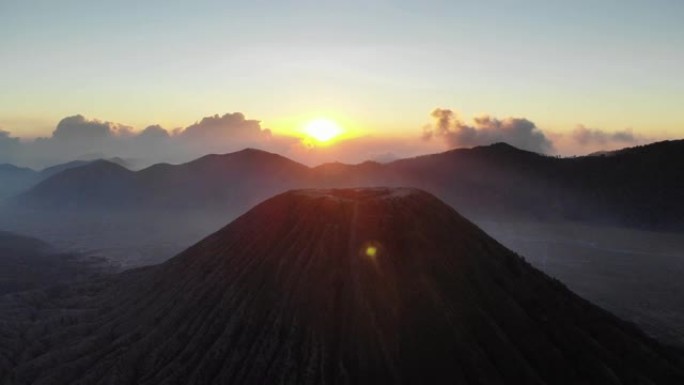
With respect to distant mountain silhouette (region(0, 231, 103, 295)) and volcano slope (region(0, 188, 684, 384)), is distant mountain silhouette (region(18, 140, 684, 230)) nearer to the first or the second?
distant mountain silhouette (region(0, 231, 103, 295))

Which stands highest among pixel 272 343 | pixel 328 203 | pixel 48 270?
pixel 328 203

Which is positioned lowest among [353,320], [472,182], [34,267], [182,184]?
[34,267]

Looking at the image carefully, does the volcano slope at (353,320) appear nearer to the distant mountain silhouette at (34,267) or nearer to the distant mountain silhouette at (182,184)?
the distant mountain silhouette at (34,267)

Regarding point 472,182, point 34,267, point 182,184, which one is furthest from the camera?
point 182,184

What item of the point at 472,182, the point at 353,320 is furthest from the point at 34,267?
the point at 472,182

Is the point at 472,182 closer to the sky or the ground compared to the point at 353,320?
closer to the sky

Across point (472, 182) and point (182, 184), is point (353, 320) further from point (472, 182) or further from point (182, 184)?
point (182, 184)

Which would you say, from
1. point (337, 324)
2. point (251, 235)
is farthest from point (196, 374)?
point (251, 235)

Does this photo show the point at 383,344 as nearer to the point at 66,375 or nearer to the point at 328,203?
the point at 328,203
